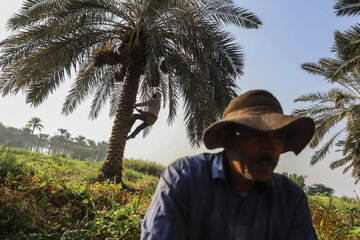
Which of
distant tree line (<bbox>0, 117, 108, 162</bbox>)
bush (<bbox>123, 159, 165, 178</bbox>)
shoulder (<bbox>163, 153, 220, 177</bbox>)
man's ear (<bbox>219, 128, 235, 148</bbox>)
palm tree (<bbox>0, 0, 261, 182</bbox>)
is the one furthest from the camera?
distant tree line (<bbox>0, 117, 108, 162</bbox>)

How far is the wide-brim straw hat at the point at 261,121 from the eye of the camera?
140cm

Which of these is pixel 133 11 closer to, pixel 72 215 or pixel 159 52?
pixel 159 52

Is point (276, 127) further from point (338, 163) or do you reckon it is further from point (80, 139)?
point (80, 139)

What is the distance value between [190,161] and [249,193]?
38 cm

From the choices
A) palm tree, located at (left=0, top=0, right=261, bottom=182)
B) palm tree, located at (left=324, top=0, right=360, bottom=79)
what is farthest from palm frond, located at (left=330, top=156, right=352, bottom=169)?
palm tree, located at (left=0, top=0, right=261, bottom=182)

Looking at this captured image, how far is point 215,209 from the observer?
4.73 feet

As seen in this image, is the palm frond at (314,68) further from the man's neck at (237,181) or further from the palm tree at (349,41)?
the man's neck at (237,181)

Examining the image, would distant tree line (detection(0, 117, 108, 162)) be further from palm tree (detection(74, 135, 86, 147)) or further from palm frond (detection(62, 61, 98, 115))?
palm frond (detection(62, 61, 98, 115))

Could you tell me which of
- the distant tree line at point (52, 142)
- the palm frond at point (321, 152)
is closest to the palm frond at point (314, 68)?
the palm frond at point (321, 152)

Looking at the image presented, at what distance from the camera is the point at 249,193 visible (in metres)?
1.53

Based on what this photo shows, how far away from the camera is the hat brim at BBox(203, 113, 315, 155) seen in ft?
4.54

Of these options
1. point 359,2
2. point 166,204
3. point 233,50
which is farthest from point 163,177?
point 359,2

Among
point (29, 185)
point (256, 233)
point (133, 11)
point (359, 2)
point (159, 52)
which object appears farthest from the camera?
point (133, 11)

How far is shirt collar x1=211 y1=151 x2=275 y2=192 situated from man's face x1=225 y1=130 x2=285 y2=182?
0.28 ft
